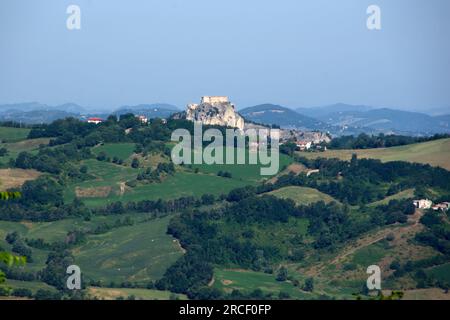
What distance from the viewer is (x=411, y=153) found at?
88.0 meters

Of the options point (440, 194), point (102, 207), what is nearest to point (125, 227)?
point (102, 207)

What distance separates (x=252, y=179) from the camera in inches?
3497

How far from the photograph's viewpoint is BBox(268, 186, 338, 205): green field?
3004 inches

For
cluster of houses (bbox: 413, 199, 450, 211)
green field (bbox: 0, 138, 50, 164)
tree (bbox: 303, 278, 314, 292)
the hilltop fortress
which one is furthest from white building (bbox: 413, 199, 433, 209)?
the hilltop fortress

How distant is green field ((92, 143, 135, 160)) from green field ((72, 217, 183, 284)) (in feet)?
78.2

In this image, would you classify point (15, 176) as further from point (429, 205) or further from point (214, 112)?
point (214, 112)

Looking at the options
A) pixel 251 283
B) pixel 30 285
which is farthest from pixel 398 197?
pixel 30 285

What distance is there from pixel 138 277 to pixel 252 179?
112ft

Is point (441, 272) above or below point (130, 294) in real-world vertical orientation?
below

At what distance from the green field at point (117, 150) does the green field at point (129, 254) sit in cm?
2385

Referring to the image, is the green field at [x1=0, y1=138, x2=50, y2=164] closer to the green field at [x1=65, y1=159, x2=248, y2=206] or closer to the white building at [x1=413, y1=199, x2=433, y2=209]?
the green field at [x1=65, y1=159, x2=248, y2=206]

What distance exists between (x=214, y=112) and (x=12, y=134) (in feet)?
84.6

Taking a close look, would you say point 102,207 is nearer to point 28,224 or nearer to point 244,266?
point 28,224

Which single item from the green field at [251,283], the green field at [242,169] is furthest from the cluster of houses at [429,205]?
the green field at [242,169]
